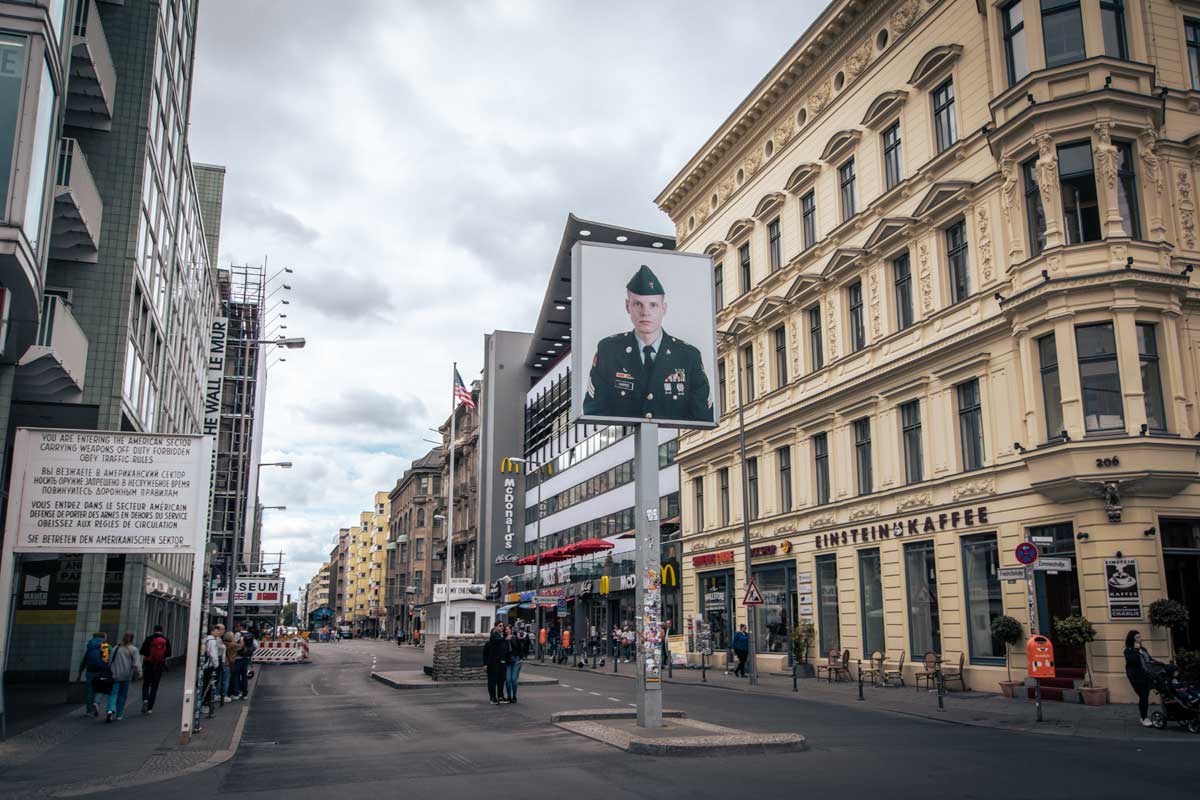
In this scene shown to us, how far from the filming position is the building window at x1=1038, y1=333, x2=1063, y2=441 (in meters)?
22.4

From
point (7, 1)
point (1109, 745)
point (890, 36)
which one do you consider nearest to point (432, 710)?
point (1109, 745)

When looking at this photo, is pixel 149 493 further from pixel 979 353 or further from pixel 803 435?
pixel 803 435

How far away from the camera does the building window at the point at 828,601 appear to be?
31.9 m

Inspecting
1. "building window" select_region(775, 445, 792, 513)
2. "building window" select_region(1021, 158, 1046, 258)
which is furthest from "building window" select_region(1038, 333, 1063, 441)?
"building window" select_region(775, 445, 792, 513)

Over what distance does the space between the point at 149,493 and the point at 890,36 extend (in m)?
25.1

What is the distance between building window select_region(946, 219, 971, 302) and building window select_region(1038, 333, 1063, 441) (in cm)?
366

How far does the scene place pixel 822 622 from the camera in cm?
3278

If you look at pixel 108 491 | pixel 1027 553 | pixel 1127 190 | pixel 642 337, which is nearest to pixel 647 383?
pixel 642 337

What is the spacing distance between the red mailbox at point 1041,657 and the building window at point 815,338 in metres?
14.7

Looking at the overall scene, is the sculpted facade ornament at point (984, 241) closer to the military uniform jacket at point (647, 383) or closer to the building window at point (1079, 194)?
the building window at point (1079, 194)

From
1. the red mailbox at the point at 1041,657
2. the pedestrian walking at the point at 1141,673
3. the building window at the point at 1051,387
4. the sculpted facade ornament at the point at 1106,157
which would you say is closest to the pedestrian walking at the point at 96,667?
the red mailbox at the point at 1041,657

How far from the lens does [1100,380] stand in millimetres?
21609

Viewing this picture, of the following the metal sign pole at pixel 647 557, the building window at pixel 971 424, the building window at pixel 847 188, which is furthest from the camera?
the building window at pixel 847 188

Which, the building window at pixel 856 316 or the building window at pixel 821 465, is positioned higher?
the building window at pixel 856 316
